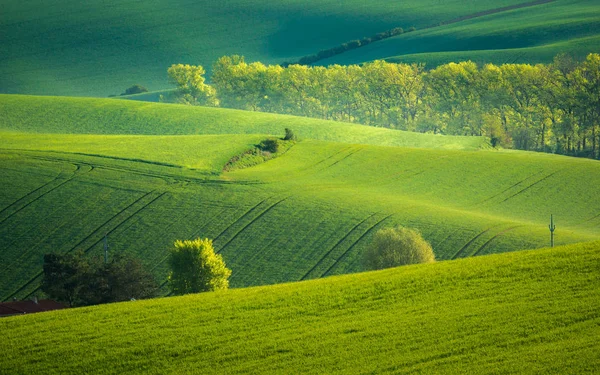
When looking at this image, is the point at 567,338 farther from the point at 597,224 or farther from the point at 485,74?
the point at 485,74

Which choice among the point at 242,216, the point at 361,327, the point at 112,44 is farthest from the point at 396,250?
the point at 112,44

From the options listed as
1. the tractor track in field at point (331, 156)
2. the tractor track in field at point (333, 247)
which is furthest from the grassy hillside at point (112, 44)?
the tractor track in field at point (333, 247)

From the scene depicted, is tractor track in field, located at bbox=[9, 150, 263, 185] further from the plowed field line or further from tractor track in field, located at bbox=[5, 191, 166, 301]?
the plowed field line

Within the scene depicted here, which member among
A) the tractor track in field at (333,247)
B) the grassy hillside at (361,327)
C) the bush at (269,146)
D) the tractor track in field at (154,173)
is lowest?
the tractor track in field at (333,247)

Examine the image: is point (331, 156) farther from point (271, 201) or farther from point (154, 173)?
point (271, 201)

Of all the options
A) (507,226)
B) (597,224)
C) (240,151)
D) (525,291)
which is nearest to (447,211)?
(507,226)

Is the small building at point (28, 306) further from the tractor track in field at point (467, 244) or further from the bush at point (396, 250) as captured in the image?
the tractor track in field at point (467, 244)
